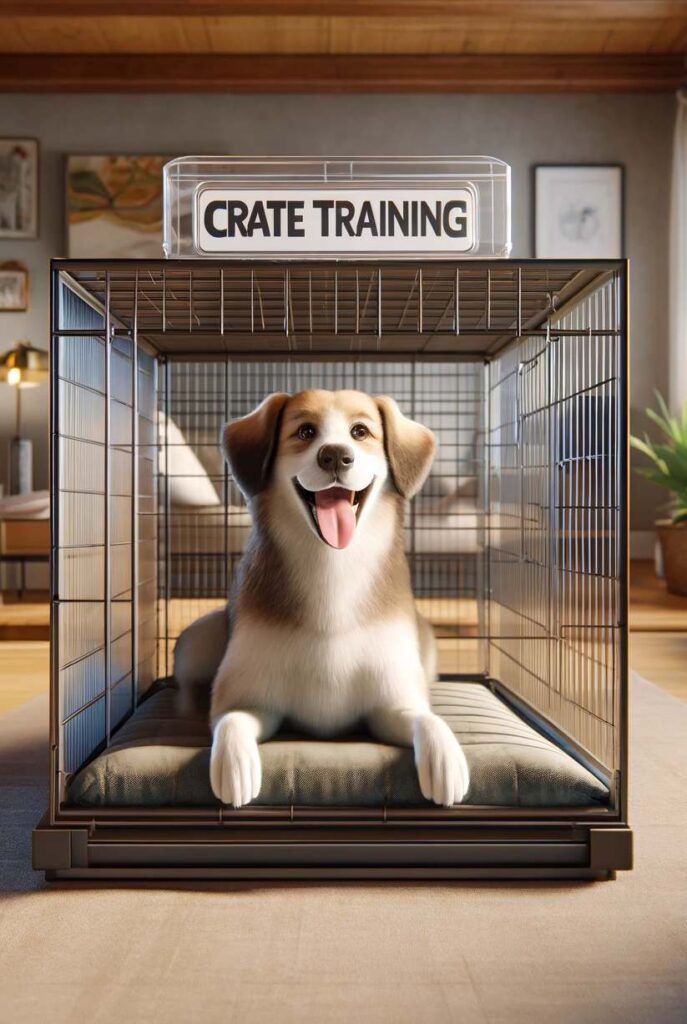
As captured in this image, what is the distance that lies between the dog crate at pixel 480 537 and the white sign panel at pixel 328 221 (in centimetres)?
5

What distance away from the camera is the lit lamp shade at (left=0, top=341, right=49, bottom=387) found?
498 cm

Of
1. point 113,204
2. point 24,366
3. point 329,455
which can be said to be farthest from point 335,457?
point 113,204

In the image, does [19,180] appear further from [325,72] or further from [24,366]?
[325,72]

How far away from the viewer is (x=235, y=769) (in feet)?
4.49

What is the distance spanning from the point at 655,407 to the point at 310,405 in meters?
4.62

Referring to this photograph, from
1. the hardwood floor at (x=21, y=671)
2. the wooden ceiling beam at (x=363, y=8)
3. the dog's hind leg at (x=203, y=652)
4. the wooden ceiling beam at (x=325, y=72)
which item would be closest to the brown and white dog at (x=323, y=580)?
the dog's hind leg at (x=203, y=652)

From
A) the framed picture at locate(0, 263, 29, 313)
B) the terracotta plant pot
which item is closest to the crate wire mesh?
the terracotta plant pot

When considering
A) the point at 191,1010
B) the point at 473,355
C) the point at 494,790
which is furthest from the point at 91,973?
the point at 473,355

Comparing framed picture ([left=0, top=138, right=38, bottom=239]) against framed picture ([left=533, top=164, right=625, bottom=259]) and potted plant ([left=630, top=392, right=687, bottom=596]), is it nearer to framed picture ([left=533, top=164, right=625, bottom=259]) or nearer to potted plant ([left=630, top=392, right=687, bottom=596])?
framed picture ([left=533, top=164, right=625, bottom=259])

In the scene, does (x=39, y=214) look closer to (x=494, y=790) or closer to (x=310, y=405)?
(x=310, y=405)

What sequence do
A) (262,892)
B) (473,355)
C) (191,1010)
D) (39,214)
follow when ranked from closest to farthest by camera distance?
(191,1010)
(262,892)
(473,355)
(39,214)

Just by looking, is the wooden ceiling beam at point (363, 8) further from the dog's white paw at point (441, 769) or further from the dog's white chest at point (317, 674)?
the dog's white paw at point (441, 769)

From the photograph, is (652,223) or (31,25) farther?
(652,223)

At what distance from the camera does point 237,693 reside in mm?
1532
